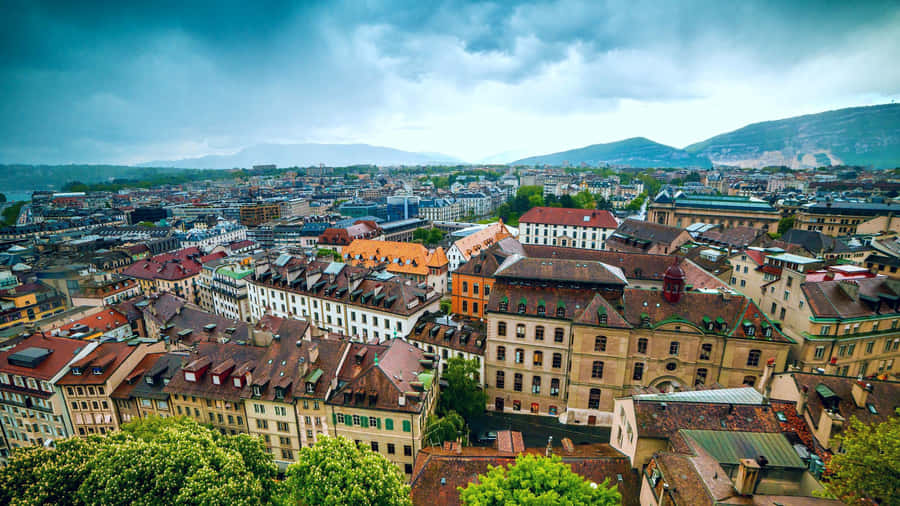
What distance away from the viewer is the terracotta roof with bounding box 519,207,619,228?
115 metres

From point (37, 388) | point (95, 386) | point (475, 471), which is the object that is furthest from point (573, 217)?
point (37, 388)

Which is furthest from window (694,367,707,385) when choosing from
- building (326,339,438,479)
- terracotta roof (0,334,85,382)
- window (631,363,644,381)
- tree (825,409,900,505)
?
terracotta roof (0,334,85,382)

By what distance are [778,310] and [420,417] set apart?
4953 centimetres

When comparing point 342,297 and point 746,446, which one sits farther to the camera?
point 342,297

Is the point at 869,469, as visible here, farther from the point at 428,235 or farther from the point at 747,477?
the point at 428,235

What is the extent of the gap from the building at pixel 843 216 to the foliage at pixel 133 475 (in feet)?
451

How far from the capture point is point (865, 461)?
1939cm

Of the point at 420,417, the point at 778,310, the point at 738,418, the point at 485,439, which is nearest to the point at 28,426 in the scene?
the point at 420,417

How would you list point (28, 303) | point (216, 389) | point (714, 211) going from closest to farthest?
point (216, 389) → point (28, 303) → point (714, 211)

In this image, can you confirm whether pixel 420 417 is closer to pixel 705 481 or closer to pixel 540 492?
pixel 540 492

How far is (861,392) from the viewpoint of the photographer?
94.8ft

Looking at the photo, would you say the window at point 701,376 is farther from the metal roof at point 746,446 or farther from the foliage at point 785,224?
the foliage at point 785,224

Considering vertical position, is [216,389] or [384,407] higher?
[384,407]

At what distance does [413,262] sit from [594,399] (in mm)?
54615
